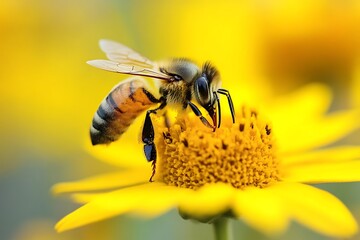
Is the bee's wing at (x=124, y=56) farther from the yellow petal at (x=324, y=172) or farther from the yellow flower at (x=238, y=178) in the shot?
the yellow petal at (x=324, y=172)

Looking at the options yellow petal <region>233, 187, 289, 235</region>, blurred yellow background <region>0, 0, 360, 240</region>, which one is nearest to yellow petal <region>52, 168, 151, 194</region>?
yellow petal <region>233, 187, 289, 235</region>

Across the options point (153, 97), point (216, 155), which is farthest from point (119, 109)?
point (216, 155)

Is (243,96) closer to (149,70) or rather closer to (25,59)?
(149,70)

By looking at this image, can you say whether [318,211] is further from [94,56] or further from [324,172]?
[94,56]

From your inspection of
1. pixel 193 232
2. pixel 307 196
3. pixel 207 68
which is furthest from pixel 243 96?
pixel 307 196

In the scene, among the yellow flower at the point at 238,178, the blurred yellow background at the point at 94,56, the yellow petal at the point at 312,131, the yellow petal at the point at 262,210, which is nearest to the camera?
the yellow petal at the point at 262,210

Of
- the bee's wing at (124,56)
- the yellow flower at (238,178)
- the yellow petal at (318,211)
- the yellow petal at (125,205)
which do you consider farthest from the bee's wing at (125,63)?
the yellow petal at (318,211)
